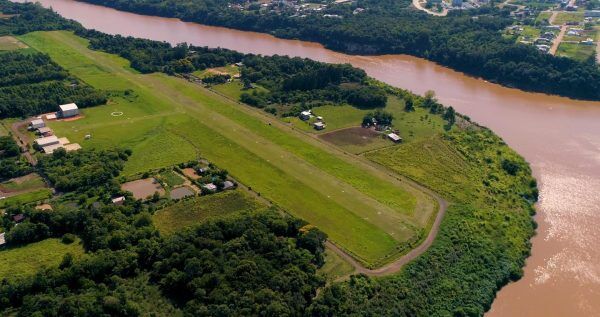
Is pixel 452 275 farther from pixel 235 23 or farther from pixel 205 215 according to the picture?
pixel 235 23

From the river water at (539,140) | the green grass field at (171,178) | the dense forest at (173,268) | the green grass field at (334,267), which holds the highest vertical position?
the dense forest at (173,268)

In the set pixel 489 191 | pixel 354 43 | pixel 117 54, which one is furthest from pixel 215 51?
pixel 489 191

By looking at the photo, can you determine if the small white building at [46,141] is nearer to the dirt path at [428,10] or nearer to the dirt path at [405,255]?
the dirt path at [405,255]

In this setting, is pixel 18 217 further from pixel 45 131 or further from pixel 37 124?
pixel 37 124

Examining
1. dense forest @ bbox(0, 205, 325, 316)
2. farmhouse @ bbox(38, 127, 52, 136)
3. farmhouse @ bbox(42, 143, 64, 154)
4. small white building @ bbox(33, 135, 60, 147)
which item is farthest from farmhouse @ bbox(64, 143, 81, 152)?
dense forest @ bbox(0, 205, 325, 316)

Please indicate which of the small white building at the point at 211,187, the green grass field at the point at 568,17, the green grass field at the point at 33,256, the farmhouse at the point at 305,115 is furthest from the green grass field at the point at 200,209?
the green grass field at the point at 568,17

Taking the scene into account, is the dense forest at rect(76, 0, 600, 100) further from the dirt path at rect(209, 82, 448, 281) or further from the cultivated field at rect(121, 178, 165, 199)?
the cultivated field at rect(121, 178, 165, 199)
